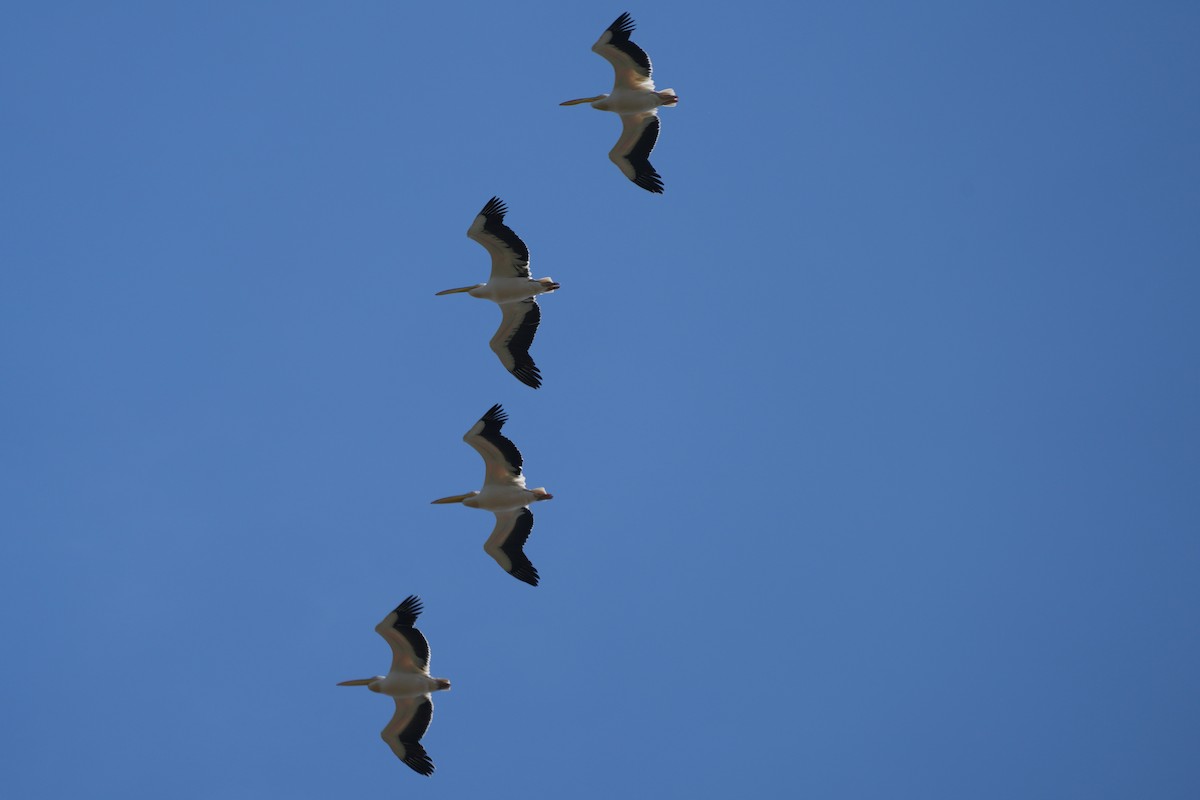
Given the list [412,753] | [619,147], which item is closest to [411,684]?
[412,753]

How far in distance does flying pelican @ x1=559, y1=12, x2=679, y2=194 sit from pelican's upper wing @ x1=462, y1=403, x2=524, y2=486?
15.8 ft

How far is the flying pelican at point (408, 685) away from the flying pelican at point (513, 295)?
4424 millimetres

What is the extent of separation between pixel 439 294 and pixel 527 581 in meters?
5.38

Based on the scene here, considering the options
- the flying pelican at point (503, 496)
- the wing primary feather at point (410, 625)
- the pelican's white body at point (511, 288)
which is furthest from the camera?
the pelican's white body at point (511, 288)

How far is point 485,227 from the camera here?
87.5 ft

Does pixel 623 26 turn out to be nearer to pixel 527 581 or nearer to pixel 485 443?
pixel 485 443

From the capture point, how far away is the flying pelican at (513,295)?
27.0m

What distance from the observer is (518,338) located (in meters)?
27.5

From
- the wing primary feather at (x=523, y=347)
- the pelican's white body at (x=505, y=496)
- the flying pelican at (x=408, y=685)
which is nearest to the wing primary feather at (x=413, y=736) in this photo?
the flying pelican at (x=408, y=685)

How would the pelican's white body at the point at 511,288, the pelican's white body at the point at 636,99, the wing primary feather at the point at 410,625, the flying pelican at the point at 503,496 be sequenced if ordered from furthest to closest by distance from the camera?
the pelican's white body at the point at 636,99
the pelican's white body at the point at 511,288
the flying pelican at the point at 503,496
the wing primary feather at the point at 410,625

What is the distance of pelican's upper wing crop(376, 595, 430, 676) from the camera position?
83.3 ft

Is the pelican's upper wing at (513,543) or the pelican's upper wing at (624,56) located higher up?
the pelican's upper wing at (624,56)

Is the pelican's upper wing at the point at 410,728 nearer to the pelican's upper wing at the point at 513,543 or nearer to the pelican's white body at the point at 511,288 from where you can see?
the pelican's upper wing at the point at 513,543

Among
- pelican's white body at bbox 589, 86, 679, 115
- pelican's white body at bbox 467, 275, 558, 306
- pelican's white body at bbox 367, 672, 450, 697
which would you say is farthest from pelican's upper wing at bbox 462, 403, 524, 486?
pelican's white body at bbox 589, 86, 679, 115
